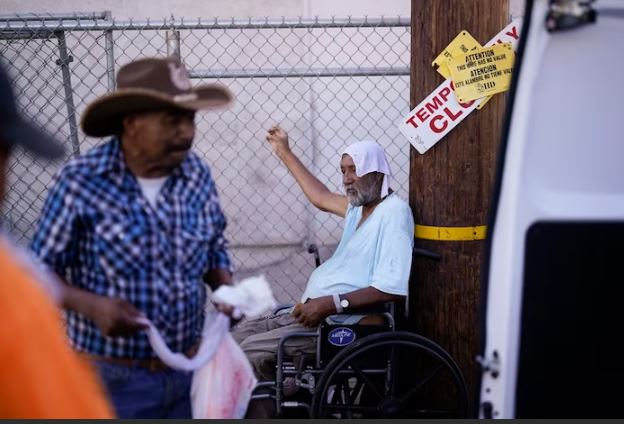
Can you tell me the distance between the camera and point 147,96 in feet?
8.57

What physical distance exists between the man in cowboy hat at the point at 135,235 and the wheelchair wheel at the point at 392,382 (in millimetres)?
1217

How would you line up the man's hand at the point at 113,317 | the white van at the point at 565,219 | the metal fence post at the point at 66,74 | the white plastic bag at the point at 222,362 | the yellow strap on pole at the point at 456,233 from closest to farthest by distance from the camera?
the white van at the point at 565,219, the man's hand at the point at 113,317, the white plastic bag at the point at 222,362, the yellow strap on pole at the point at 456,233, the metal fence post at the point at 66,74

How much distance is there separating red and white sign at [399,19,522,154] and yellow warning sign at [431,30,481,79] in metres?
0.07

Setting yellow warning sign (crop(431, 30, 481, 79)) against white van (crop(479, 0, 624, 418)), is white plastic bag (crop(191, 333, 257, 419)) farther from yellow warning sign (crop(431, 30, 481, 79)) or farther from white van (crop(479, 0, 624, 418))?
yellow warning sign (crop(431, 30, 481, 79))

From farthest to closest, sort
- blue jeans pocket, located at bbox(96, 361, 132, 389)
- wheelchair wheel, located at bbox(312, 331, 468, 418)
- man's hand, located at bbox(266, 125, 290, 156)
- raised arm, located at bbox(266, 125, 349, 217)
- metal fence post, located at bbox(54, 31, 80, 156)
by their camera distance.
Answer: raised arm, located at bbox(266, 125, 349, 217) < man's hand, located at bbox(266, 125, 290, 156) < metal fence post, located at bbox(54, 31, 80, 156) < wheelchair wheel, located at bbox(312, 331, 468, 418) < blue jeans pocket, located at bbox(96, 361, 132, 389)

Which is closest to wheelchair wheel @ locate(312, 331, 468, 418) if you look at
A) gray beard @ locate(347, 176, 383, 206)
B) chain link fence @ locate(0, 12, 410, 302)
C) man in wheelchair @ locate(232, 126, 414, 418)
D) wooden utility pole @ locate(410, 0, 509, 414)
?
wooden utility pole @ locate(410, 0, 509, 414)

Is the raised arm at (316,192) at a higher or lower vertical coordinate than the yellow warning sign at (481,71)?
lower

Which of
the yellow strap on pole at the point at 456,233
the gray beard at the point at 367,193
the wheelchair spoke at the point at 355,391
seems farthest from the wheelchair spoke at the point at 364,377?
the gray beard at the point at 367,193

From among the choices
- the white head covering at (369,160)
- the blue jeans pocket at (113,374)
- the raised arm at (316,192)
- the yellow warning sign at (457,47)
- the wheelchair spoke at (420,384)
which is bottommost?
the wheelchair spoke at (420,384)

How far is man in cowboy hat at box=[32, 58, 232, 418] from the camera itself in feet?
8.39

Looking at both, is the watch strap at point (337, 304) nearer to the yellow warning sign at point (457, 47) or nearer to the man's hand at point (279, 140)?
the man's hand at point (279, 140)

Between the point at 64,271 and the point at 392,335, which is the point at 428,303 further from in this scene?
the point at 64,271

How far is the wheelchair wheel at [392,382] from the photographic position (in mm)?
3865

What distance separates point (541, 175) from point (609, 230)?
0.76ft
